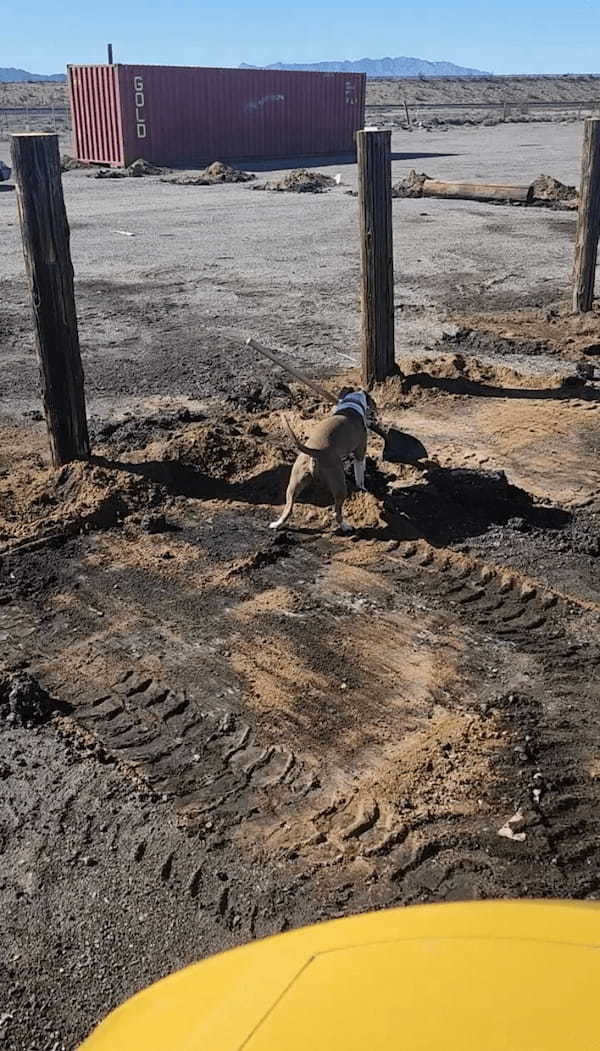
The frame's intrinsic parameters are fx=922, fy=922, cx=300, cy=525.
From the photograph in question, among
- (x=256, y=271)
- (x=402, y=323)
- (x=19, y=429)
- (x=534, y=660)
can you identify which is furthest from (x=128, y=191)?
(x=534, y=660)

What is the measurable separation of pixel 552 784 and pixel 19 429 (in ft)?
19.7

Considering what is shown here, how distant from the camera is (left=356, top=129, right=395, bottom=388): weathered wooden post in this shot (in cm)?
877

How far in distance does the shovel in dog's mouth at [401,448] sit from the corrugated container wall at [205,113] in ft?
88.5

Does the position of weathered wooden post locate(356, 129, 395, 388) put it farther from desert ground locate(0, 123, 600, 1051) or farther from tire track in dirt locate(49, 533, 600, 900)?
tire track in dirt locate(49, 533, 600, 900)

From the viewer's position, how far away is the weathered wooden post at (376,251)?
8.77 metres

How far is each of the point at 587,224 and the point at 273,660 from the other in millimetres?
8594

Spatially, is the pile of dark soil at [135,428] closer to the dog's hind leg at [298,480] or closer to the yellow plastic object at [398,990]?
the dog's hind leg at [298,480]

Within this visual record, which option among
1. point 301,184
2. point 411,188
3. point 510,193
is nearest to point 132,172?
point 301,184

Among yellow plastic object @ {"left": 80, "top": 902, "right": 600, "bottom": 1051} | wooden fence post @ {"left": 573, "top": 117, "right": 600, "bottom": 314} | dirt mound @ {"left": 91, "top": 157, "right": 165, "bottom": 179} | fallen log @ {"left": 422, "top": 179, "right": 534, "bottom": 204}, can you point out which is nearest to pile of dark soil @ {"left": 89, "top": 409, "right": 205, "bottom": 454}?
wooden fence post @ {"left": 573, "top": 117, "right": 600, "bottom": 314}

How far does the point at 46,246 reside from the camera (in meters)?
6.77

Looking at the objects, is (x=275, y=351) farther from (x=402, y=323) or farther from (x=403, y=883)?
(x=403, y=883)

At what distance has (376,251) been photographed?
9.02 m

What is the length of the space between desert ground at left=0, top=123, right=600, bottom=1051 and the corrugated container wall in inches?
922

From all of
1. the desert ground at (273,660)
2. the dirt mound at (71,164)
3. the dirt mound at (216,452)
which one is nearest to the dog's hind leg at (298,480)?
the desert ground at (273,660)
